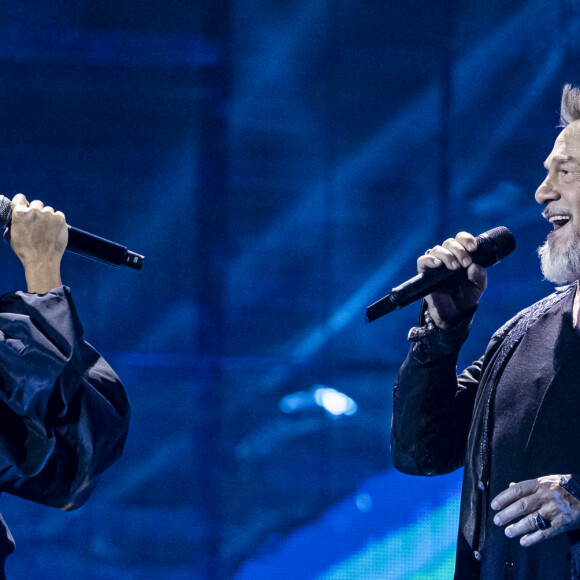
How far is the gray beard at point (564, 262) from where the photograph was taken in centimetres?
158

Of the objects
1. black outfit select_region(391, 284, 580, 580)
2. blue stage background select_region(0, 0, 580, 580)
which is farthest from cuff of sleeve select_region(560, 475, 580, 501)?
blue stage background select_region(0, 0, 580, 580)

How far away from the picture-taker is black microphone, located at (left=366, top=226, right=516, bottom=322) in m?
1.54

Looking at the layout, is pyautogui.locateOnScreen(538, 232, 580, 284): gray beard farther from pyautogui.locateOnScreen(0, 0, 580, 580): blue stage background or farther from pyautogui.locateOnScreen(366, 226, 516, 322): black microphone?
A: pyautogui.locateOnScreen(0, 0, 580, 580): blue stage background

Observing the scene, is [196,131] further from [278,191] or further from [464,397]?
[464,397]

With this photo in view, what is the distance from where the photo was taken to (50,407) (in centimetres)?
137

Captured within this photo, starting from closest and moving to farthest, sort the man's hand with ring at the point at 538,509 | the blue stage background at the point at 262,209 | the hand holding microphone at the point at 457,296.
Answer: the man's hand with ring at the point at 538,509, the hand holding microphone at the point at 457,296, the blue stage background at the point at 262,209

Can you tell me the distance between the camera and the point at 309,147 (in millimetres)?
3053

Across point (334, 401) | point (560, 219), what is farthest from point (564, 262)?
point (334, 401)

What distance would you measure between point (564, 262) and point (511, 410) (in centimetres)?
32

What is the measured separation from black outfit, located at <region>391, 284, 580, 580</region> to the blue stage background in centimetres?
134

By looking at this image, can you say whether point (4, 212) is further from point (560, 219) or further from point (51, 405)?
point (560, 219)

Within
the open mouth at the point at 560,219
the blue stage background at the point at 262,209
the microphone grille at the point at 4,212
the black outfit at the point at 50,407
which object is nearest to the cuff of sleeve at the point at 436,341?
the open mouth at the point at 560,219

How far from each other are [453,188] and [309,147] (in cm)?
58

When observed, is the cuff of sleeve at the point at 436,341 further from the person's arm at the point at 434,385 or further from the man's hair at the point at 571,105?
the man's hair at the point at 571,105
